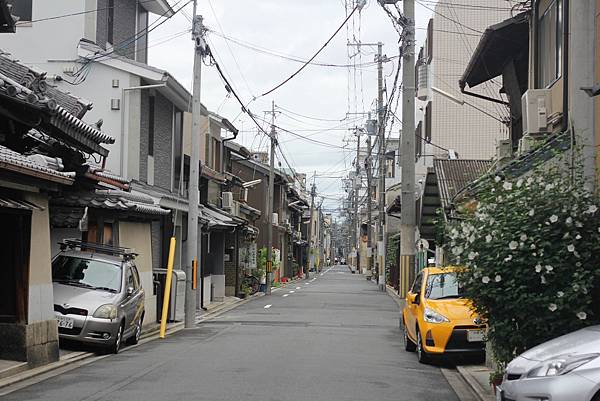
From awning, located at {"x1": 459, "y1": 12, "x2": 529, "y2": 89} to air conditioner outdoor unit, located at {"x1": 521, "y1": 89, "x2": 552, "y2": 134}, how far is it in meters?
2.88

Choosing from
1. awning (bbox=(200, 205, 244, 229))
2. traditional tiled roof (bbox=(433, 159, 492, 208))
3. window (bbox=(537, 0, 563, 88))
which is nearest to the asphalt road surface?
traditional tiled roof (bbox=(433, 159, 492, 208))

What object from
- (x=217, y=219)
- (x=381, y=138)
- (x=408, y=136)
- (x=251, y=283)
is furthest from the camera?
(x=381, y=138)

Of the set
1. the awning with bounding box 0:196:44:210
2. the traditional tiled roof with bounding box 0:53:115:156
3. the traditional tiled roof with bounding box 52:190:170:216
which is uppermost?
the traditional tiled roof with bounding box 0:53:115:156

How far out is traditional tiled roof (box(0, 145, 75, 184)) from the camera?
39.1 ft

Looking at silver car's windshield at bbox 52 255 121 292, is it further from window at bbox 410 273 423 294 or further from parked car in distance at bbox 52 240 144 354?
window at bbox 410 273 423 294

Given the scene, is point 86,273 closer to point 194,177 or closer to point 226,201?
point 194,177

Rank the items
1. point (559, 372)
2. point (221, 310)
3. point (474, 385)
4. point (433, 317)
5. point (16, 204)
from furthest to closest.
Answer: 1. point (221, 310)
2. point (433, 317)
3. point (16, 204)
4. point (474, 385)
5. point (559, 372)

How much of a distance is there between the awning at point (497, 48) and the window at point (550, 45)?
1258 millimetres

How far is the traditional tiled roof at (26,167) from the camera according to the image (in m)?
11.9

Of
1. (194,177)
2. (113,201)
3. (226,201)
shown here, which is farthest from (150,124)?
(226,201)

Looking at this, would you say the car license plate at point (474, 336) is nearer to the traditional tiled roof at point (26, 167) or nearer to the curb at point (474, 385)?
the curb at point (474, 385)

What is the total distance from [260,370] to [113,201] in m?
6.94

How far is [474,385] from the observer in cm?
1257

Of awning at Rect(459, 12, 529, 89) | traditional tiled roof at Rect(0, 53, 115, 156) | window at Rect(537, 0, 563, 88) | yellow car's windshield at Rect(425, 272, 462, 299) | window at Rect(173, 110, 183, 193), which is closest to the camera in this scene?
traditional tiled roof at Rect(0, 53, 115, 156)
